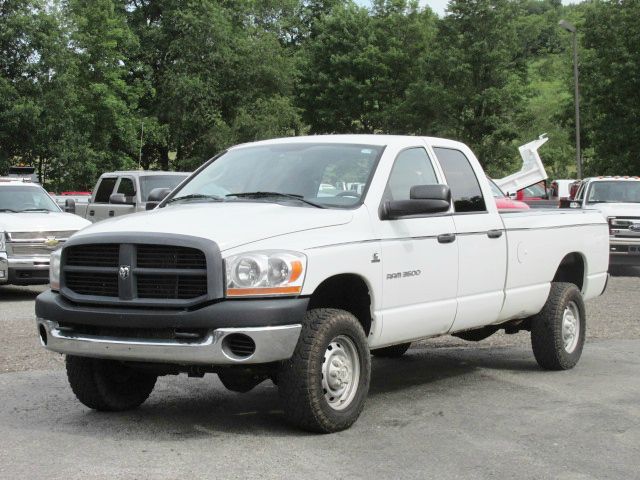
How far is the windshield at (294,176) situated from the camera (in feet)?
24.0

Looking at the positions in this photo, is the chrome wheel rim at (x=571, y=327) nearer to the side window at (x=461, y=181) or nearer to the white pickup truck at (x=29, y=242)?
the side window at (x=461, y=181)

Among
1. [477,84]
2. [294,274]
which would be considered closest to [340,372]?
[294,274]

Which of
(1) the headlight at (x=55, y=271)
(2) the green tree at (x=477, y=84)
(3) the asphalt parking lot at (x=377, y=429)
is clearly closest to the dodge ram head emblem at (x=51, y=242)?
(3) the asphalt parking lot at (x=377, y=429)

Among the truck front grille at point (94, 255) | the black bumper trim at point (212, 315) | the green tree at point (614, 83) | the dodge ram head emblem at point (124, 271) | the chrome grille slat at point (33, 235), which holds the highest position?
the green tree at point (614, 83)

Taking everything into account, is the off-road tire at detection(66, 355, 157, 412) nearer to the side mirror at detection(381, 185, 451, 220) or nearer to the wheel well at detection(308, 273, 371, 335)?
the wheel well at detection(308, 273, 371, 335)

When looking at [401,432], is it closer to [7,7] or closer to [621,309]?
[621,309]

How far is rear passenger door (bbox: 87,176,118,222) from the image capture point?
850 inches

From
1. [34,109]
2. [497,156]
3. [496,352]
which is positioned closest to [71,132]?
Result: [34,109]

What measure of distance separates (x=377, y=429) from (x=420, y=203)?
4.90 ft

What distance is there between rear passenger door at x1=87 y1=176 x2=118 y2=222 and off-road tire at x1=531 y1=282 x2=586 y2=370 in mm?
13530

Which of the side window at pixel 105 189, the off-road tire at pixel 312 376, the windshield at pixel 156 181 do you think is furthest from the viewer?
the side window at pixel 105 189

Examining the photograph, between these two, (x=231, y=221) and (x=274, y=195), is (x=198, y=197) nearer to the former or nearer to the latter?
(x=274, y=195)

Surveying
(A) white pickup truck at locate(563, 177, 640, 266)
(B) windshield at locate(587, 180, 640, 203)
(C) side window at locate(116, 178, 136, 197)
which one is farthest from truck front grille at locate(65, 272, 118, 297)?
(B) windshield at locate(587, 180, 640, 203)

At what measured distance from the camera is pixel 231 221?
21.8 feet
